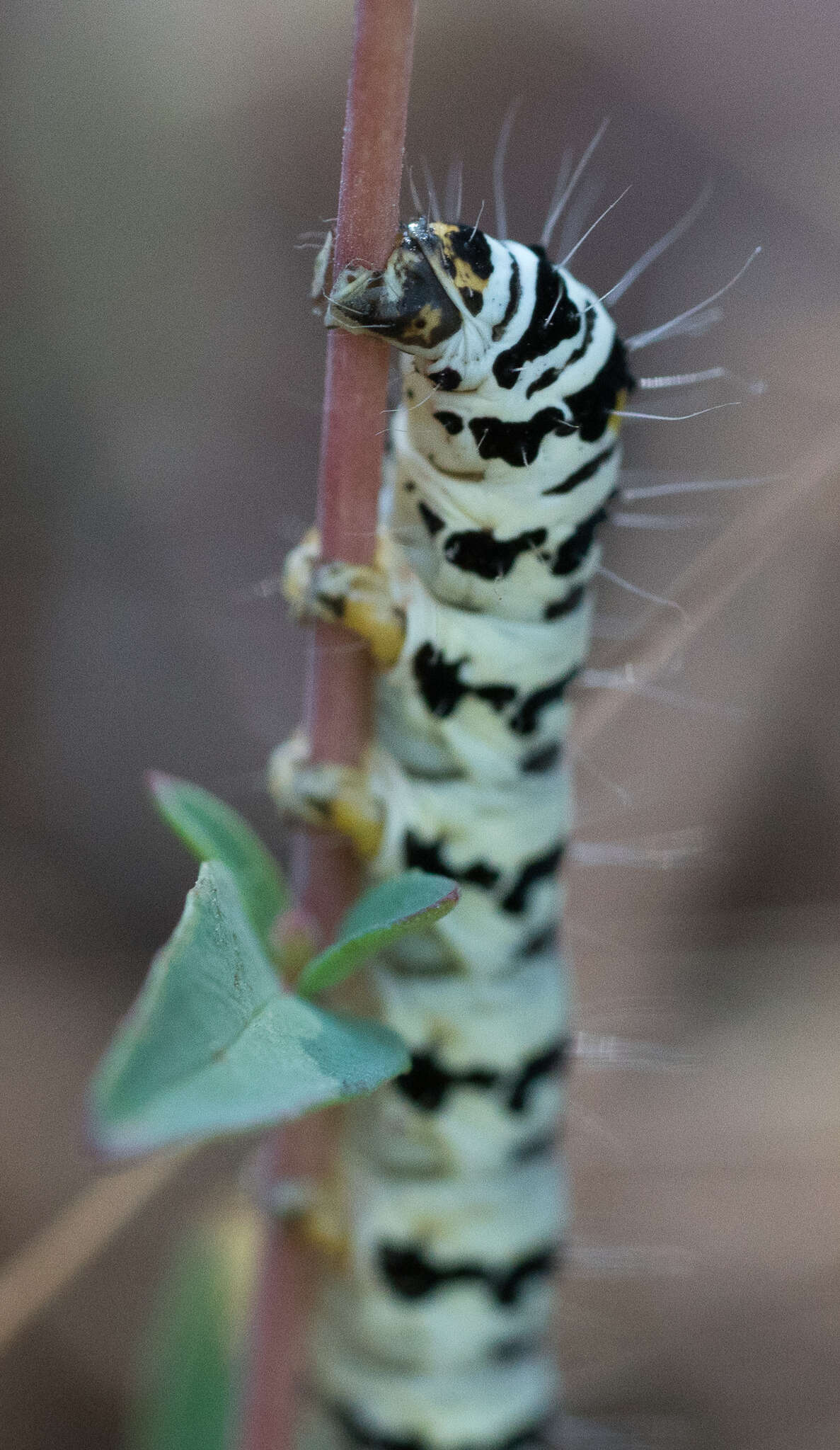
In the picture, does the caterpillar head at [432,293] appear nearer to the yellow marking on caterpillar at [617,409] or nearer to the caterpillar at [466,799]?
the caterpillar at [466,799]

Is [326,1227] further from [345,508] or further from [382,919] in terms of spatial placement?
[345,508]

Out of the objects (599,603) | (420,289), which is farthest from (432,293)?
(599,603)

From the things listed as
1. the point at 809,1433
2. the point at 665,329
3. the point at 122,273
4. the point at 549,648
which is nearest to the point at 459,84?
the point at 122,273

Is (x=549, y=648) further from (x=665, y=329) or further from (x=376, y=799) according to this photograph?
(x=665, y=329)

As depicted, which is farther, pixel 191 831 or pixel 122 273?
pixel 122 273

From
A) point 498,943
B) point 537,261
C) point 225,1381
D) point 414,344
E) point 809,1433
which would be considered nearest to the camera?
point 414,344
